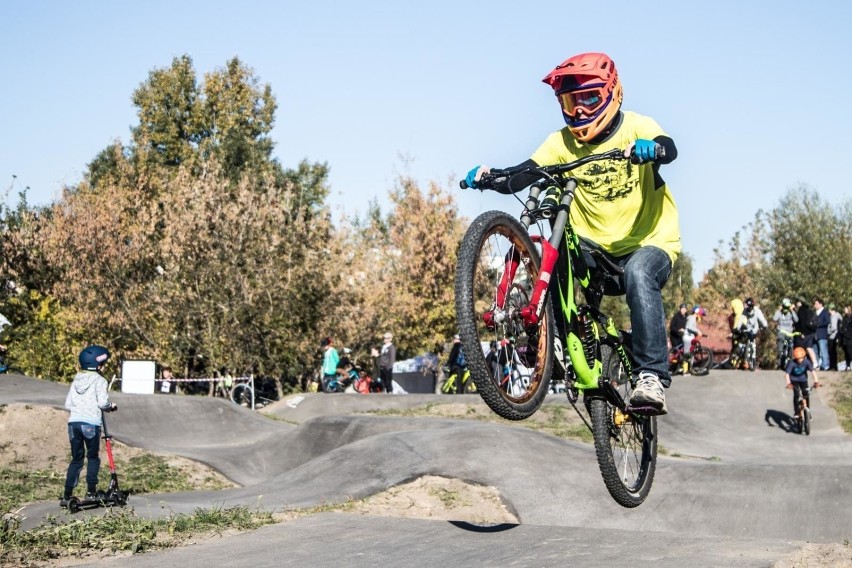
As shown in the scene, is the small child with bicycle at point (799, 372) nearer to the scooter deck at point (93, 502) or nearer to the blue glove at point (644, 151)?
the scooter deck at point (93, 502)

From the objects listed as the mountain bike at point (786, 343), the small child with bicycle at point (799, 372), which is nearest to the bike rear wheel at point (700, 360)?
the mountain bike at point (786, 343)

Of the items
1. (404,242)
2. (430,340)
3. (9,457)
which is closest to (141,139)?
(404,242)

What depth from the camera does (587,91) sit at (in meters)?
6.21

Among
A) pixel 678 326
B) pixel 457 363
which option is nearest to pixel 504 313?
pixel 678 326

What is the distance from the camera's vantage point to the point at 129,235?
43.2 m

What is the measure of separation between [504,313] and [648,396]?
125cm

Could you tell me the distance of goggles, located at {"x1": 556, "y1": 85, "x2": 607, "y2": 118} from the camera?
6.23m

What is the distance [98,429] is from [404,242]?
32923 millimetres

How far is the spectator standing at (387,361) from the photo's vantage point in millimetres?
27656

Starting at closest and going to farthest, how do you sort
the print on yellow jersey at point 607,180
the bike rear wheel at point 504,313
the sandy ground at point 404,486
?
the bike rear wheel at point 504,313 < the print on yellow jersey at point 607,180 < the sandy ground at point 404,486

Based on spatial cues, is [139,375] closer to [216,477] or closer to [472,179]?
[216,477]

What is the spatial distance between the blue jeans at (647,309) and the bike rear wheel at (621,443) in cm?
28

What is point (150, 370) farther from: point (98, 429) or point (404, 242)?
point (404, 242)

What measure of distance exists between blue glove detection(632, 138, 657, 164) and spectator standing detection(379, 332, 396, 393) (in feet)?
70.3
